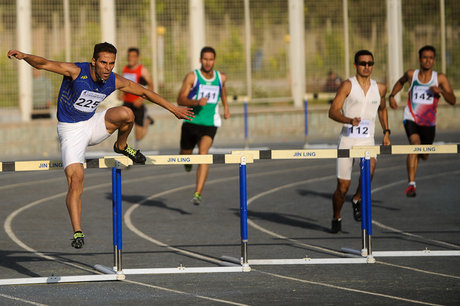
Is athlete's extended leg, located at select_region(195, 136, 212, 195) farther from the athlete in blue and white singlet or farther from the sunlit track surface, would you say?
the athlete in blue and white singlet

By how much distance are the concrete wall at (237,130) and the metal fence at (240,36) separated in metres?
0.95

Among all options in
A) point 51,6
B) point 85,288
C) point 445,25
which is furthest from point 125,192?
point 445,25

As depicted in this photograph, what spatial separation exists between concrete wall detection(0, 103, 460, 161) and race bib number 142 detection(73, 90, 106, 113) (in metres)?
14.8

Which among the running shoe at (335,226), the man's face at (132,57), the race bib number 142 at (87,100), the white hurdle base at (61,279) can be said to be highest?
the man's face at (132,57)

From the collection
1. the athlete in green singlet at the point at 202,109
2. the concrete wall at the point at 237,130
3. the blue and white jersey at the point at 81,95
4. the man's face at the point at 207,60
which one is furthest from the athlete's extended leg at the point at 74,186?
the concrete wall at the point at 237,130

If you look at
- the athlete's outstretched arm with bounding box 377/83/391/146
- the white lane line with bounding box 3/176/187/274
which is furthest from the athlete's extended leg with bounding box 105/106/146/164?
the athlete's outstretched arm with bounding box 377/83/391/146

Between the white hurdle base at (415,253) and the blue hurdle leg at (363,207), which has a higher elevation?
the blue hurdle leg at (363,207)

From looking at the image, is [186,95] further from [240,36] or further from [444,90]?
[240,36]

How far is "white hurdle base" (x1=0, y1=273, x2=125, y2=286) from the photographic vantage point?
8.97m

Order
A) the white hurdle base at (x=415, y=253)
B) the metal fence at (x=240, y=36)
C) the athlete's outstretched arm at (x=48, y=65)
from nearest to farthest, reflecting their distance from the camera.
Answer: the athlete's outstretched arm at (x=48, y=65) < the white hurdle base at (x=415, y=253) < the metal fence at (x=240, y=36)

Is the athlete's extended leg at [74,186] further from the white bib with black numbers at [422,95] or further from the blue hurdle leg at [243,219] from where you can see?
the white bib with black numbers at [422,95]

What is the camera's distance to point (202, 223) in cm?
1287

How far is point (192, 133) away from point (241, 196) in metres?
4.41

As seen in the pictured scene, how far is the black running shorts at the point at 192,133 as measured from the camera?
45.2 feet
